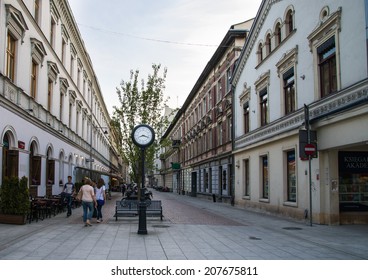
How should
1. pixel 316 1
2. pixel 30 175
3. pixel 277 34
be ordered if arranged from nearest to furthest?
pixel 316 1
pixel 30 175
pixel 277 34

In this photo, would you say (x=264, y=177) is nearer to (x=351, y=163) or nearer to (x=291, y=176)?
(x=291, y=176)

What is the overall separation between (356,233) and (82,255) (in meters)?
8.96

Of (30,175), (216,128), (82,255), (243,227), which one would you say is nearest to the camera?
(82,255)

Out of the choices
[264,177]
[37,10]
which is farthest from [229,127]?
[37,10]

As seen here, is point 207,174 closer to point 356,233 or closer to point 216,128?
point 216,128

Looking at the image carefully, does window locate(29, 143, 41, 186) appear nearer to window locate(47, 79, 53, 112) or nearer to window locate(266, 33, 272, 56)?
window locate(47, 79, 53, 112)

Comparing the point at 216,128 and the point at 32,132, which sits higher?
the point at 216,128

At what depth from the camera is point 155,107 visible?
21.5m

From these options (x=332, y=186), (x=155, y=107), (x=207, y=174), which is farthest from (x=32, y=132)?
(x=207, y=174)

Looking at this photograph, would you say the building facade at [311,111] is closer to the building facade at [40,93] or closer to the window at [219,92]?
the window at [219,92]

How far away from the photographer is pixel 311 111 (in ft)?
53.1

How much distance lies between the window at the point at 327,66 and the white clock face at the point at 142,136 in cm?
696

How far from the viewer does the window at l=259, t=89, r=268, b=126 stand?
22016 mm

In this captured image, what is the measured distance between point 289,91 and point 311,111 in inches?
114
